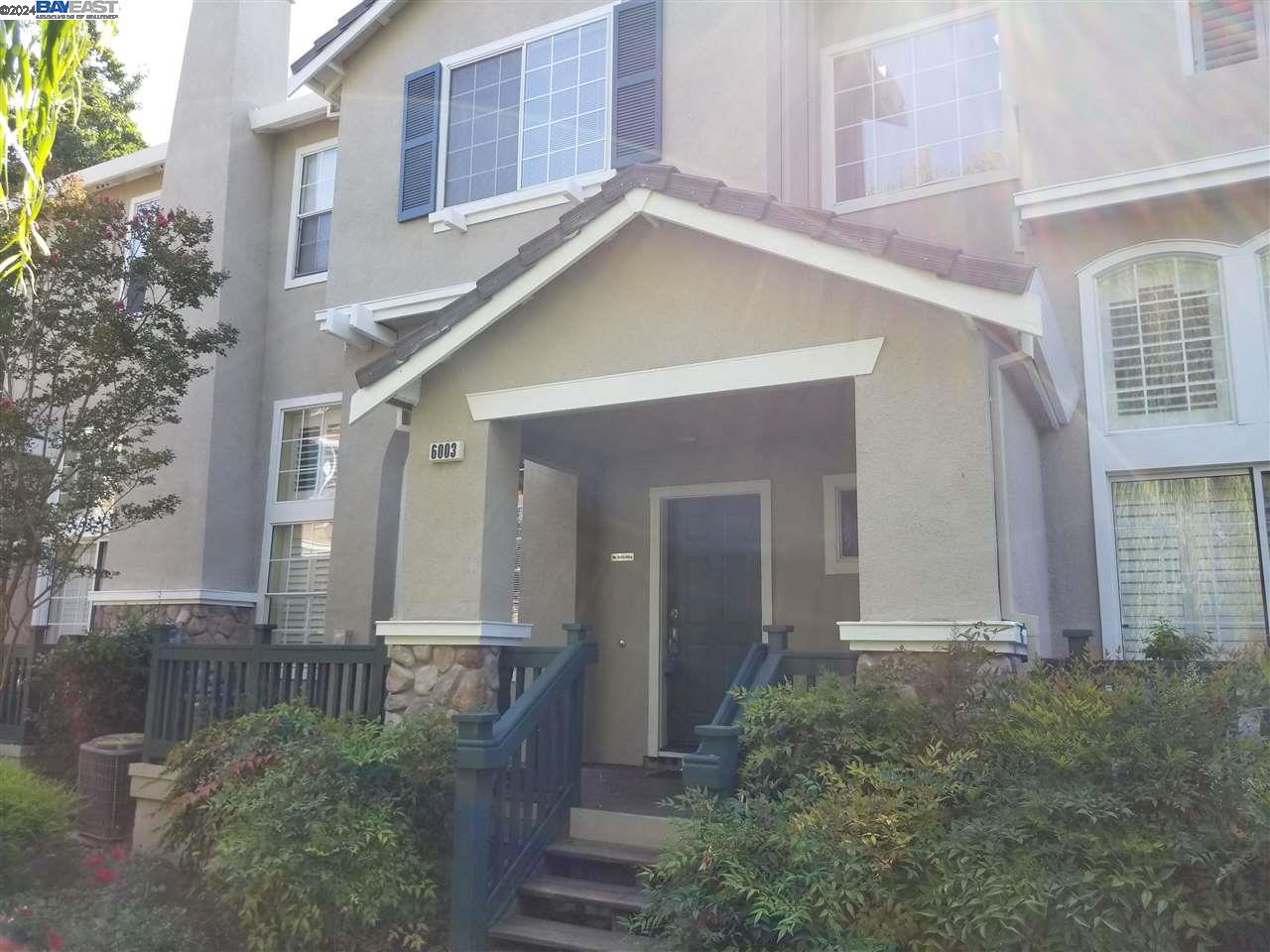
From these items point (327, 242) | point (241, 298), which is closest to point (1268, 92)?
point (327, 242)

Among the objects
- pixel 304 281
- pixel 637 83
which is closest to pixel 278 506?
pixel 304 281

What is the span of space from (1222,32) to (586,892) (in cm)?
762

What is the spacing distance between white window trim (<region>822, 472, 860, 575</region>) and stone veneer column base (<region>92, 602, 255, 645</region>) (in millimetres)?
7116

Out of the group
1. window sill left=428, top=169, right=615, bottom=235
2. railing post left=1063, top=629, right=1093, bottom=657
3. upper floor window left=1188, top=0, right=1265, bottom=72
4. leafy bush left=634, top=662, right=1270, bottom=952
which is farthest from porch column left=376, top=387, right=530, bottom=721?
upper floor window left=1188, top=0, right=1265, bottom=72

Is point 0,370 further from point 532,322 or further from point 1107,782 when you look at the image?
point 1107,782

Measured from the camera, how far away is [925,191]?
8820mm

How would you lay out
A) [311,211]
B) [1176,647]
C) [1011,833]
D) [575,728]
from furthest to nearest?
[311,211] → [575,728] → [1176,647] → [1011,833]

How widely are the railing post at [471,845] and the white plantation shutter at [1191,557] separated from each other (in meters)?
4.81

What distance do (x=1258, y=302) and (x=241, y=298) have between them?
10.8 m

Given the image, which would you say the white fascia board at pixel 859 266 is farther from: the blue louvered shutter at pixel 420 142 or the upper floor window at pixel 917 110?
the blue louvered shutter at pixel 420 142

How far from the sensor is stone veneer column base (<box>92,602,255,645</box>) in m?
12.0

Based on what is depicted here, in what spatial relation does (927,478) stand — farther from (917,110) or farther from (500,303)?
(917,110)

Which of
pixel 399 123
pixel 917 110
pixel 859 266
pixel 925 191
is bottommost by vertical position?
pixel 859 266

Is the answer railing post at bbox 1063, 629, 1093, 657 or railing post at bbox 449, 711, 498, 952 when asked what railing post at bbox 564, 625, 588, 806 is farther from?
railing post at bbox 1063, 629, 1093, 657
